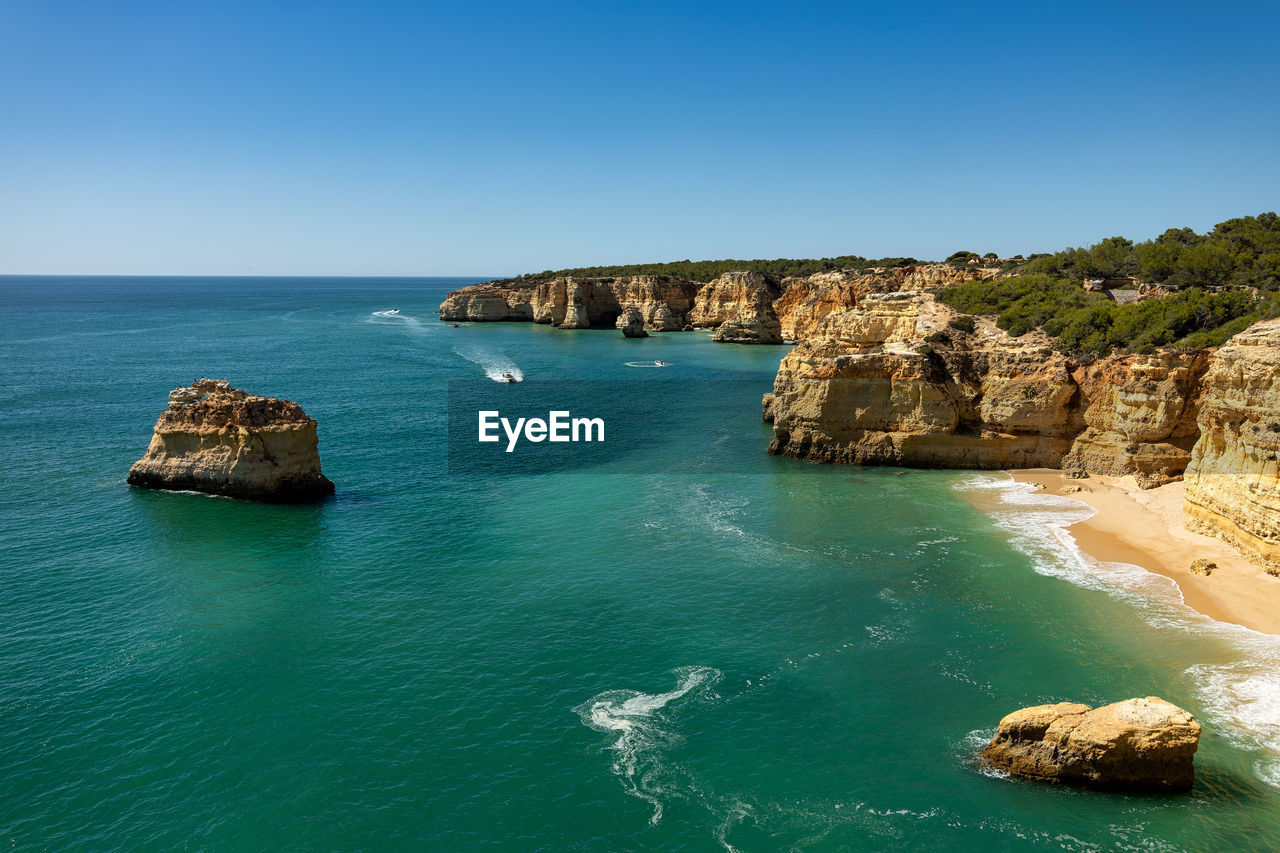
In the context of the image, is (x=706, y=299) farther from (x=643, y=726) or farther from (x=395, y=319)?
(x=643, y=726)

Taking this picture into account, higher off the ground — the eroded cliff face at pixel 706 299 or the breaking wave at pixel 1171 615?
the eroded cliff face at pixel 706 299

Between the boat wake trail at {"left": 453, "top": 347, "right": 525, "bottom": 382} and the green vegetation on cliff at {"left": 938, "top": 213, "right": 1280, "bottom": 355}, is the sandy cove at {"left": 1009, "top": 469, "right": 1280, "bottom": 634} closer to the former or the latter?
the green vegetation on cliff at {"left": 938, "top": 213, "right": 1280, "bottom": 355}

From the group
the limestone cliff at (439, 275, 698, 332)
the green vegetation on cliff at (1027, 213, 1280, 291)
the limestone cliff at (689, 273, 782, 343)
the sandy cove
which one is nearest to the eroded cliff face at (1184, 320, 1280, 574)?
the sandy cove

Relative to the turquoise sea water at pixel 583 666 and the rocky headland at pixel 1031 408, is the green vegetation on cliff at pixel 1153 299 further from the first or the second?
the turquoise sea water at pixel 583 666

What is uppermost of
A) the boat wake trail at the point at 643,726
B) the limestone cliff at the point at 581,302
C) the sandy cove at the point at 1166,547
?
the limestone cliff at the point at 581,302

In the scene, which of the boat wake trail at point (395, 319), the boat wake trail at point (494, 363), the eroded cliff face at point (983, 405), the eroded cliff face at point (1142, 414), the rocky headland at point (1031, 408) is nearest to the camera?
the rocky headland at point (1031, 408)

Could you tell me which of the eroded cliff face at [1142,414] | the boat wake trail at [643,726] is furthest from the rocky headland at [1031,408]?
the boat wake trail at [643,726]

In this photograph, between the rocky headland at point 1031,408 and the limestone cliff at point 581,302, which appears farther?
the limestone cliff at point 581,302
